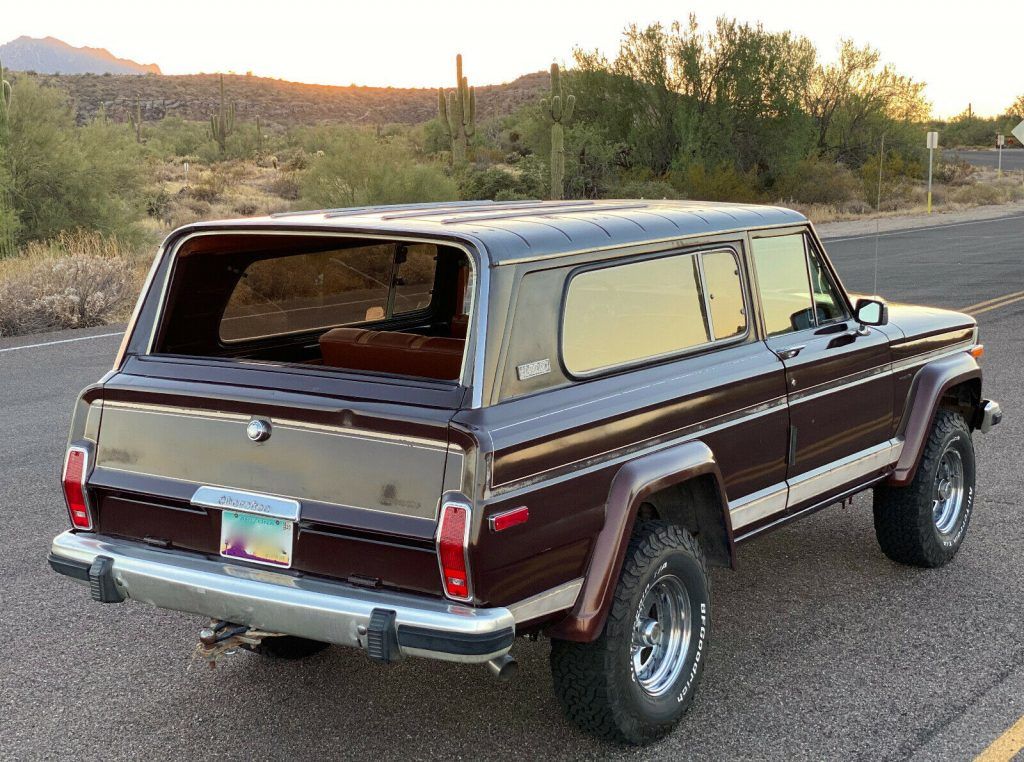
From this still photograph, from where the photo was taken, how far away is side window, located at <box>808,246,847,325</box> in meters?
5.24

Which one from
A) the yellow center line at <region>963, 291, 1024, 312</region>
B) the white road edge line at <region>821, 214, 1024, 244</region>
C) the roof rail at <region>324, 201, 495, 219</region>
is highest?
the roof rail at <region>324, 201, 495, 219</region>

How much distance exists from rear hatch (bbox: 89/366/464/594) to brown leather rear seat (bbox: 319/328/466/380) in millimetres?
520

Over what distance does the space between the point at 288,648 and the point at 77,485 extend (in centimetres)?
113

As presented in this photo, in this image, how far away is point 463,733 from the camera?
413 cm

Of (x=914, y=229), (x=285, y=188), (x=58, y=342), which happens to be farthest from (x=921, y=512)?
(x=285, y=188)

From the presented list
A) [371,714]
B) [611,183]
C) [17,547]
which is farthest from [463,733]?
[611,183]

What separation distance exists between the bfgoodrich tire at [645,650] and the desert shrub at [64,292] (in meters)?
11.8

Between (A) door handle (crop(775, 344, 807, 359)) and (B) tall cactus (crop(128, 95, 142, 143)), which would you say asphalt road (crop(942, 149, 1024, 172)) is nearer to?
(B) tall cactus (crop(128, 95, 142, 143))

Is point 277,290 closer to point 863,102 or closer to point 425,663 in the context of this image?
point 425,663

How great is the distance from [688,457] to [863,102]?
Result: 167 feet

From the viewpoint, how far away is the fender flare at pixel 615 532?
3711 mm

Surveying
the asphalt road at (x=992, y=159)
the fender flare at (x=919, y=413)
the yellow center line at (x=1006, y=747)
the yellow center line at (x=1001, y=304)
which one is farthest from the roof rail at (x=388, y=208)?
the asphalt road at (x=992, y=159)

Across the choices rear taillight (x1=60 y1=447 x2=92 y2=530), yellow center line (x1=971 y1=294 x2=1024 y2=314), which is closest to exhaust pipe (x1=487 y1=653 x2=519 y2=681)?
rear taillight (x1=60 y1=447 x2=92 y2=530)

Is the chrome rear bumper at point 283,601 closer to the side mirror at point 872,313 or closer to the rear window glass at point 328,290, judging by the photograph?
the rear window glass at point 328,290
